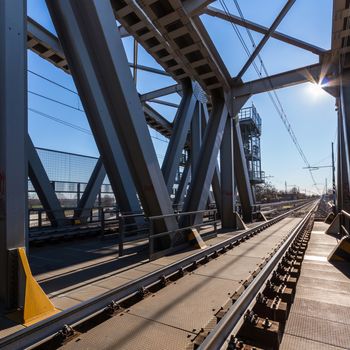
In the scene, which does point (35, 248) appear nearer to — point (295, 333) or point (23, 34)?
point (23, 34)

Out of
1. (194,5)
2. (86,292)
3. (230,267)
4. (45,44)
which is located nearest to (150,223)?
(230,267)

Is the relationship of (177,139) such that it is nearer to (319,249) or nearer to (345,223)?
(319,249)

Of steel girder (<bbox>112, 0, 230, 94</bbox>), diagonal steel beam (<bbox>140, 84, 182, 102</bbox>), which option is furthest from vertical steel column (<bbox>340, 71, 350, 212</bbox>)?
diagonal steel beam (<bbox>140, 84, 182, 102</bbox>)

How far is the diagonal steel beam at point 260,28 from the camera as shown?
10016mm

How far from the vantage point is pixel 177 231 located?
7156 millimetres

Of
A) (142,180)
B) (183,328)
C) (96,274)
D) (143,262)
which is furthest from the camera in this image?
(142,180)

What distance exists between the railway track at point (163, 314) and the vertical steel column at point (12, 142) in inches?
32.0

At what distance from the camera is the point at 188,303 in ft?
12.2

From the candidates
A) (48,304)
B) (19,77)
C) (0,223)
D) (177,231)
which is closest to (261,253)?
(177,231)

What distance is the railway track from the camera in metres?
2.72

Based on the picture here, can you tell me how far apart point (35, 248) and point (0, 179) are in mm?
5140

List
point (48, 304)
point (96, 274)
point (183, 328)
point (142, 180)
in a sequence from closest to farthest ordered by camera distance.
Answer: point (183, 328) < point (48, 304) < point (96, 274) < point (142, 180)

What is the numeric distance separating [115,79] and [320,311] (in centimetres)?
542

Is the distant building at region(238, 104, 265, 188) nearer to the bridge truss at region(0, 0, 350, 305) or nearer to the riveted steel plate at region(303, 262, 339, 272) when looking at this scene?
the bridge truss at region(0, 0, 350, 305)
